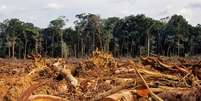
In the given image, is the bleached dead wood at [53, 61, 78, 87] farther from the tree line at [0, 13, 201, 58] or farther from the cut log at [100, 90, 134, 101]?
the tree line at [0, 13, 201, 58]

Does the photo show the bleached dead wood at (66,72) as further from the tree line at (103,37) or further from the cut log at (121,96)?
the tree line at (103,37)

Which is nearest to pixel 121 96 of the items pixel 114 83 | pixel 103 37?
pixel 114 83

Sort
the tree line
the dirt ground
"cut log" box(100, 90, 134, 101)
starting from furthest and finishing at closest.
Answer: the tree line, the dirt ground, "cut log" box(100, 90, 134, 101)

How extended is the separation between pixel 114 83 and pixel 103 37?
6384cm

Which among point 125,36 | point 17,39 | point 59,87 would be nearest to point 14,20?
point 17,39

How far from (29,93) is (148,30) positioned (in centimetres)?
6701

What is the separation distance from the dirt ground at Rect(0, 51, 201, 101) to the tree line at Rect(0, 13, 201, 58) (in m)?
55.4

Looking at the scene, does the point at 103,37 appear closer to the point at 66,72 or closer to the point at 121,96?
the point at 66,72

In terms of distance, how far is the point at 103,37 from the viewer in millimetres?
72750

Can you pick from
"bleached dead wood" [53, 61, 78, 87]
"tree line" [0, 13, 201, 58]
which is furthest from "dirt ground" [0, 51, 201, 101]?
"tree line" [0, 13, 201, 58]

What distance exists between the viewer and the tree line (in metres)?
70.3

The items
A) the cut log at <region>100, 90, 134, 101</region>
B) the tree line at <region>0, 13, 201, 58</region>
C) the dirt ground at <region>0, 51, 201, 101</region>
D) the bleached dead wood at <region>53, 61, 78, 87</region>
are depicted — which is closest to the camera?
the cut log at <region>100, 90, 134, 101</region>

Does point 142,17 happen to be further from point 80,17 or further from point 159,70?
point 159,70

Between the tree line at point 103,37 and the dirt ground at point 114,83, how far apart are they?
2183 inches
